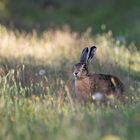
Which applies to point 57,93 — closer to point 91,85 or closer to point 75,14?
point 91,85

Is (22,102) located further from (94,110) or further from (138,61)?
(138,61)

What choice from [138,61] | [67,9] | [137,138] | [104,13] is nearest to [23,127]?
[137,138]

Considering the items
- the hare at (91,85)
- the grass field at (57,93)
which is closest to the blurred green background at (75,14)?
the grass field at (57,93)

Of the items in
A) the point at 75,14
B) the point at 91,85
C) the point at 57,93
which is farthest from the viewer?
the point at 75,14

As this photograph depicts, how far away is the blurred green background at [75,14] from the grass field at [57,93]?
6.37 meters

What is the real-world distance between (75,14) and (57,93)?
1801 cm

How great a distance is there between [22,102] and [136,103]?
4.80 ft

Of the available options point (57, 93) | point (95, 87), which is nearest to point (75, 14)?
point (95, 87)

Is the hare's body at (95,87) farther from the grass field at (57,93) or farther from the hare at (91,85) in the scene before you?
the grass field at (57,93)

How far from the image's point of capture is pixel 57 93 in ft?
30.7

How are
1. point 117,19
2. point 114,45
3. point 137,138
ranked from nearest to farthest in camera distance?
point 137,138 → point 114,45 → point 117,19

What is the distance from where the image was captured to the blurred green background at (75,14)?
22.4 meters

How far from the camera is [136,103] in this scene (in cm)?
869

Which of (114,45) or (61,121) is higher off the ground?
(114,45)
